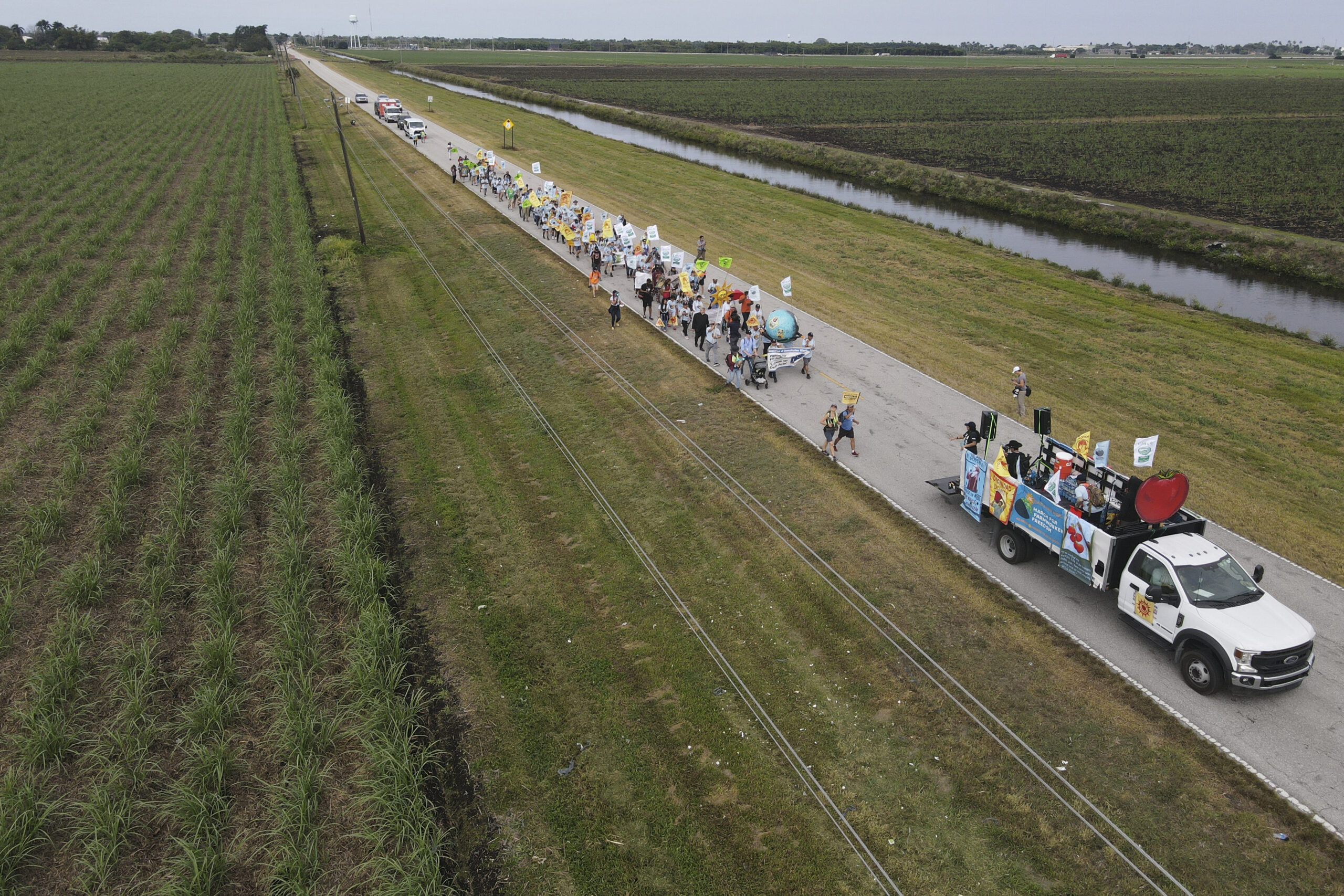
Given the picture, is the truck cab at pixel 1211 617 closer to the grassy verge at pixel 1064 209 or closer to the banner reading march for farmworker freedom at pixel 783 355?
the banner reading march for farmworker freedom at pixel 783 355

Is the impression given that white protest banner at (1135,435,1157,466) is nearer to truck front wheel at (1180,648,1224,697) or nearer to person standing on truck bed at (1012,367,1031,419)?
truck front wheel at (1180,648,1224,697)

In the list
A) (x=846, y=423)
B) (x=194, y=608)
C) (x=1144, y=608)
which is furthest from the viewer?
(x=846, y=423)

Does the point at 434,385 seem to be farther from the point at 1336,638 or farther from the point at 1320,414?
the point at 1320,414

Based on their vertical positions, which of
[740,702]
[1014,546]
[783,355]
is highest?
[783,355]

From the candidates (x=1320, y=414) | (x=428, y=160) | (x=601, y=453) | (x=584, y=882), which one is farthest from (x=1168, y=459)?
(x=428, y=160)

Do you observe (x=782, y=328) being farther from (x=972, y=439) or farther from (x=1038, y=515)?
(x=1038, y=515)

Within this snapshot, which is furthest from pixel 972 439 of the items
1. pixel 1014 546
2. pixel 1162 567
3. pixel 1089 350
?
pixel 1089 350

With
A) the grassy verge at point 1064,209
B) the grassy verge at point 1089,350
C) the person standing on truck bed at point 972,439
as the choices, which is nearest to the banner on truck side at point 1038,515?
the person standing on truck bed at point 972,439

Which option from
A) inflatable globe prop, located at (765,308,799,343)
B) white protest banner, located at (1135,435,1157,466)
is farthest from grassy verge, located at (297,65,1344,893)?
inflatable globe prop, located at (765,308,799,343)
